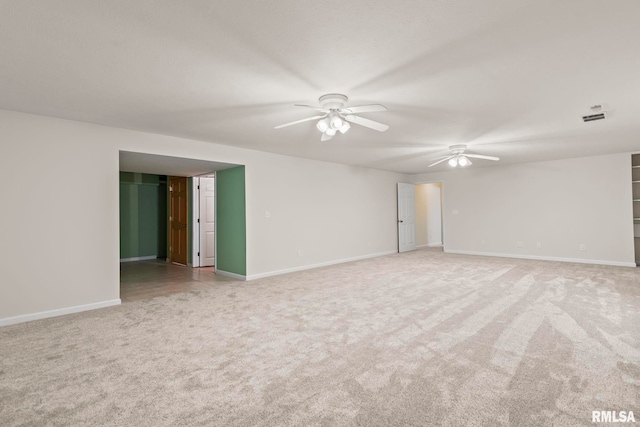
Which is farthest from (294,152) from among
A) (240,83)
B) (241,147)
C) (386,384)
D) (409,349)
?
(386,384)

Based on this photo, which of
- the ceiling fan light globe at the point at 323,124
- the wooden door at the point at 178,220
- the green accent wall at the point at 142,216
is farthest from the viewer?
the green accent wall at the point at 142,216

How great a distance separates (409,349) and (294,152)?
4.33 metres

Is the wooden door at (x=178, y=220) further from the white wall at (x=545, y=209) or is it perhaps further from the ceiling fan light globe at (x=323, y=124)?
the white wall at (x=545, y=209)

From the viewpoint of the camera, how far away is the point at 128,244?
8602 mm

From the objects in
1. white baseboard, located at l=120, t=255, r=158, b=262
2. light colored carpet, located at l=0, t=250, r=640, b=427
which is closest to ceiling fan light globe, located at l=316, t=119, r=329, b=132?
light colored carpet, located at l=0, t=250, r=640, b=427

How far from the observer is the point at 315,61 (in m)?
2.49

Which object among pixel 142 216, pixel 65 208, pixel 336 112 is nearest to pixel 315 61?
pixel 336 112

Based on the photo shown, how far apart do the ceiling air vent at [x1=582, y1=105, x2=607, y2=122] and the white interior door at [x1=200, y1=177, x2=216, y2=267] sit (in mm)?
6880

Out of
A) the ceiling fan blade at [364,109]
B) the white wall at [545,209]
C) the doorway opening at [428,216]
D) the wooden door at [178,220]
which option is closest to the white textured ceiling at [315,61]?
the ceiling fan blade at [364,109]

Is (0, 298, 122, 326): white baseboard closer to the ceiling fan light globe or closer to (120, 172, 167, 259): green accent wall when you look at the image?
the ceiling fan light globe

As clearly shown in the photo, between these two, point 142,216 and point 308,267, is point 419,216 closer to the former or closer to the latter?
point 308,267

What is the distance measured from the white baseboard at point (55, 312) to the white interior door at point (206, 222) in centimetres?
319

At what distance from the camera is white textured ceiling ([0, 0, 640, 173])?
74.9 inches

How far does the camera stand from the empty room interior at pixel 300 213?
195 centimetres
